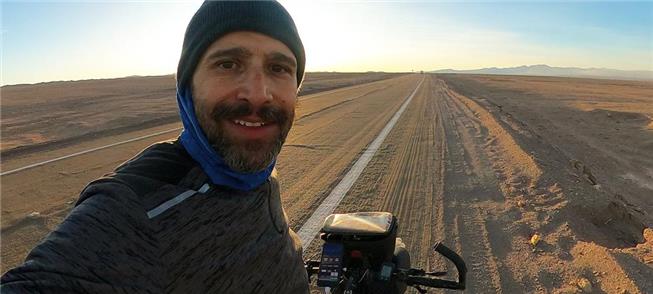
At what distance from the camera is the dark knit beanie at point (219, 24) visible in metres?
1.45

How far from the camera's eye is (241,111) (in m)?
1.42

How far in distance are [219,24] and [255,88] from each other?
0.24 meters

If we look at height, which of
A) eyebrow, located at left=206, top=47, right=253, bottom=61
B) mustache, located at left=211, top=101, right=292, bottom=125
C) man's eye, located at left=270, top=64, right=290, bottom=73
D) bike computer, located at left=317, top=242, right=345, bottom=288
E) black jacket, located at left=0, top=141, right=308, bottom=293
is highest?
eyebrow, located at left=206, top=47, right=253, bottom=61

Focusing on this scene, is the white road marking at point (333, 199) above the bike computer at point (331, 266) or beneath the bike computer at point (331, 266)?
beneath

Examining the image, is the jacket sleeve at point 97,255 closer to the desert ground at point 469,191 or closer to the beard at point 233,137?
the beard at point 233,137

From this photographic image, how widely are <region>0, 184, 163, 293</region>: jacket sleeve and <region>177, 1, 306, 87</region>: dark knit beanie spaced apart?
52 centimetres

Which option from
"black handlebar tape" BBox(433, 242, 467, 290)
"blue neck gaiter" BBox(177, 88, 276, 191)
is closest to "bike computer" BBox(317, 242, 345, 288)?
"black handlebar tape" BBox(433, 242, 467, 290)

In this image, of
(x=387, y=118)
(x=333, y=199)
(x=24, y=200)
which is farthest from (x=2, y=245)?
(x=387, y=118)

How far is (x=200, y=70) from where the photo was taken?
4.74 ft

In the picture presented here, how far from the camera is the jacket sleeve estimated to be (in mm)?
1045

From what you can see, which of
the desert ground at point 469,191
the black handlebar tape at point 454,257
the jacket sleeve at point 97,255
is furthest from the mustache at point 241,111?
the desert ground at point 469,191

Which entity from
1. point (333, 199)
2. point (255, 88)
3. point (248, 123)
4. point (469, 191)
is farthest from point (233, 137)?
point (469, 191)

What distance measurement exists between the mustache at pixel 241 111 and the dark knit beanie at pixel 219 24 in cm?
18

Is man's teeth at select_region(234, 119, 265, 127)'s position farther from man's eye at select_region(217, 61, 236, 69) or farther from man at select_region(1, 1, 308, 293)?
man's eye at select_region(217, 61, 236, 69)
